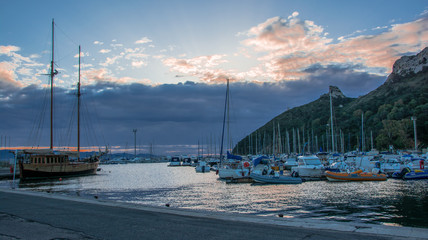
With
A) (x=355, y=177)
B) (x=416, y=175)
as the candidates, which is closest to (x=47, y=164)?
(x=355, y=177)

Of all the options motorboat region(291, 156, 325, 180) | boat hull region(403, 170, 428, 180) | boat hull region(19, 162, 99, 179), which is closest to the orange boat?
boat hull region(403, 170, 428, 180)

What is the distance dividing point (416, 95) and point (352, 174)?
115 metres

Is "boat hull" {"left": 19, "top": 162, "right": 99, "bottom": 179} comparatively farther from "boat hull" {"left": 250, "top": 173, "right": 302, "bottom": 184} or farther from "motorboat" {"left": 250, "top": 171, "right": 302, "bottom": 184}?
"boat hull" {"left": 250, "top": 173, "right": 302, "bottom": 184}

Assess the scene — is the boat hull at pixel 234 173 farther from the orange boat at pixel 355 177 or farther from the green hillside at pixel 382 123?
the green hillside at pixel 382 123

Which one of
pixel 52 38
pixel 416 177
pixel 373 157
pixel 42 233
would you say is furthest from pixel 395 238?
pixel 52 38

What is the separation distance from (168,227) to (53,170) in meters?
57.6

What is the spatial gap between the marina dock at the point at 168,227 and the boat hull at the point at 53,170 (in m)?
47.5

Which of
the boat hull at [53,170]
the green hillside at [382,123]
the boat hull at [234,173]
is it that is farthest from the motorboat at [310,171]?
the boat hull at [53,170]

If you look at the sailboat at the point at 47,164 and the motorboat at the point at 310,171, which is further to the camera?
the sailboat at the point at 47,164

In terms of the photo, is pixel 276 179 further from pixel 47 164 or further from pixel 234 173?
pixel 47 164

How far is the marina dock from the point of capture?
909 cm

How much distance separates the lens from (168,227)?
10438 mm

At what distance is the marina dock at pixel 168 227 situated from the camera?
9.09m

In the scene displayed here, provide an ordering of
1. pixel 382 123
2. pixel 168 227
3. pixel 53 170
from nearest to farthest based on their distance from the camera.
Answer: pixel 168 227, pixel 53 170, pixel 382 123
